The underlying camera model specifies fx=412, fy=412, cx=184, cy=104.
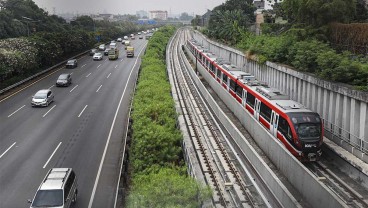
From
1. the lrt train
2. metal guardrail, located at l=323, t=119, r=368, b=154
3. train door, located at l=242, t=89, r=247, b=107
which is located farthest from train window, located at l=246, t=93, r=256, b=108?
metal guardrail, located at l=323, t=119, r=368, b=154

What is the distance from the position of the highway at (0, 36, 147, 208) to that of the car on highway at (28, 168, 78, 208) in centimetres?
153

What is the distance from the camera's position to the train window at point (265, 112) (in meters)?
27.8

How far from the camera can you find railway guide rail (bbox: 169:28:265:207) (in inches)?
827

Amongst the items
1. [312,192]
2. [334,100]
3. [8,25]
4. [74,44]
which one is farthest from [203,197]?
[8,25]

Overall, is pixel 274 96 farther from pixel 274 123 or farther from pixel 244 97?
pixel 244 97

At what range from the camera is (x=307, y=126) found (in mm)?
23750

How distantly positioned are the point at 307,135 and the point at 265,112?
5.58m

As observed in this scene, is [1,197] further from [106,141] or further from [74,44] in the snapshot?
[74,44]

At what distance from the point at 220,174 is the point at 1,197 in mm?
11874

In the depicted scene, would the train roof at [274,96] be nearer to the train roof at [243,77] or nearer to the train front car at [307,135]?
the train roof at [243,77]

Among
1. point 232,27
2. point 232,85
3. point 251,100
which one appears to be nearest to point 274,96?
point 251,100

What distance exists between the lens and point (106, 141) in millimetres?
29922

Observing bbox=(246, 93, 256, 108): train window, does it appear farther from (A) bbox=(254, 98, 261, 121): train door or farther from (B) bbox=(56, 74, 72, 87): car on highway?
(B) bbox=(56, 74, 72, 87): car on highway

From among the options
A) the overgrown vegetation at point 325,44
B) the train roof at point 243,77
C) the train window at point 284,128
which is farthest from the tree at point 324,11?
the train window at point 284,128
